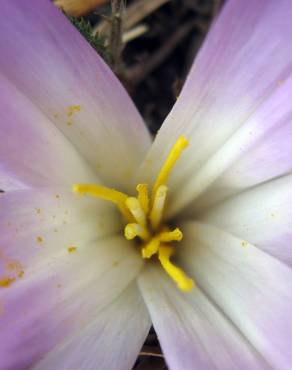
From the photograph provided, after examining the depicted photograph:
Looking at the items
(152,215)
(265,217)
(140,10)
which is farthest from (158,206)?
(140,10)

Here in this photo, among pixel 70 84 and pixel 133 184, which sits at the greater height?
pixel 70 84

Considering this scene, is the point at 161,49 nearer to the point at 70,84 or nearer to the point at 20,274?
the point at 70,84

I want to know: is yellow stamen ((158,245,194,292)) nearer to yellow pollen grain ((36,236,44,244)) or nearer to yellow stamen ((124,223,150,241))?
yellow stamen ((124,223,150,241))

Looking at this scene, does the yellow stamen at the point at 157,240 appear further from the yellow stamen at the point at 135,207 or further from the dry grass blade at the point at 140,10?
the dry grass blade at the point at 140,10

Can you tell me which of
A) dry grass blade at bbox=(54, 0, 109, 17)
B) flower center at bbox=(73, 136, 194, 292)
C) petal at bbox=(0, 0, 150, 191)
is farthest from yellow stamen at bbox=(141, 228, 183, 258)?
dry grass blade at bbox=(54, 0, 109, 17)

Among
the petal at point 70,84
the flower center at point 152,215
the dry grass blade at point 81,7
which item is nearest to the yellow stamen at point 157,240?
the flower center at point 152,215

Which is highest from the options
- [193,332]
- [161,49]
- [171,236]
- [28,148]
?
[161,49]

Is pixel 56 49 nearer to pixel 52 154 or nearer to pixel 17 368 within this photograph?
pixel 52 154
